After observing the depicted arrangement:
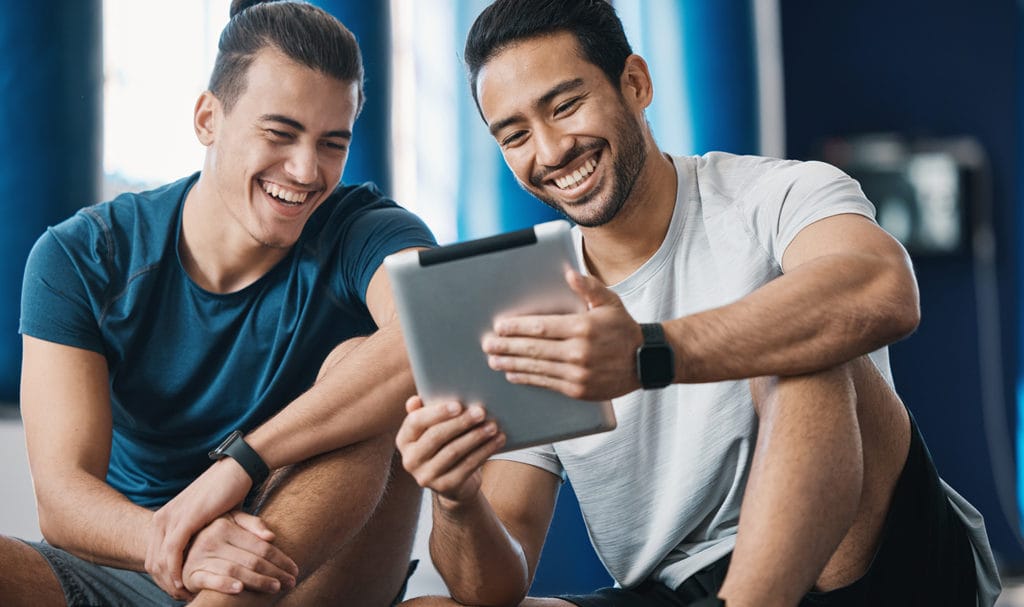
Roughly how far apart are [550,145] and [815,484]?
2.02 ft

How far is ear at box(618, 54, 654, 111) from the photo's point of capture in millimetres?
1611

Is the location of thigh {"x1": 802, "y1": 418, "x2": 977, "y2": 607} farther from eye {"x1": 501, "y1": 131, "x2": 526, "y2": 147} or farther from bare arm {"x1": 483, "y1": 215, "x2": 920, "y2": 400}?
eye {"x1": 501, "y1": 131, "x2": 526, "y2": 147}

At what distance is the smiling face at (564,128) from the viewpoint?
152 cm

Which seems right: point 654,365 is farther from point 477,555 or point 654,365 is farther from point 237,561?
point 237,561

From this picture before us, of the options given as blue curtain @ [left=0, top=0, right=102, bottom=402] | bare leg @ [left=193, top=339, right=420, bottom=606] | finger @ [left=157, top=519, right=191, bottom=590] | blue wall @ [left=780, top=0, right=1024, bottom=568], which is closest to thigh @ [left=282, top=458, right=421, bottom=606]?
bare leg @ [left=193, top=339, right=420, bottom=606]

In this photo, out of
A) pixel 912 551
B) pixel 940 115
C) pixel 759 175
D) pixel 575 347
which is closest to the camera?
pixel 575 347

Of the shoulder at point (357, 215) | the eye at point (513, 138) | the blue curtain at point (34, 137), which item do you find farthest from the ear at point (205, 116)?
the blue curtain at point (34, 137)

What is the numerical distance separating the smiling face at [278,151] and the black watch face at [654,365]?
687 mm

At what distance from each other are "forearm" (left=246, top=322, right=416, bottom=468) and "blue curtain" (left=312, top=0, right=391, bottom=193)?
1.04 m

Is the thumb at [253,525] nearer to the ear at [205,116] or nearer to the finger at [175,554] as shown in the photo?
the finger at [175,554]

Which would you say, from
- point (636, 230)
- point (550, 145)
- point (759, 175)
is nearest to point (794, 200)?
point (759, 175)

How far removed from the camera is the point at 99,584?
152 cm

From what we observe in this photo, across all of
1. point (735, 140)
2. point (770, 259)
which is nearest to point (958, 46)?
point (735, 140)

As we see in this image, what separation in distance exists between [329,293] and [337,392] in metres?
0.26
